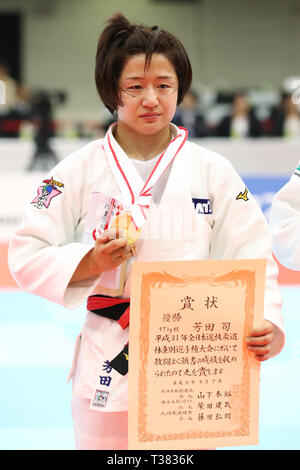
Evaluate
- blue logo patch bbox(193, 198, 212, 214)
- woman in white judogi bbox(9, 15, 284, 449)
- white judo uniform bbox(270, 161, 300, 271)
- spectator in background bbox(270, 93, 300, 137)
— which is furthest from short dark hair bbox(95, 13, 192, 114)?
spectator in background bbox(270, 93, 300, 137)

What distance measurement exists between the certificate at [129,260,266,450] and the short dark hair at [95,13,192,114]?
0.51 metres

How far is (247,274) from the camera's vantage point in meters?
1.61

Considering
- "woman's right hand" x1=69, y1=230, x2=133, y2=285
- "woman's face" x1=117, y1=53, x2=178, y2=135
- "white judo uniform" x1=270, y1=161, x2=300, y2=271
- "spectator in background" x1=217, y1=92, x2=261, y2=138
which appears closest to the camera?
"woman's right hand" x1=69, y1=230, x2=133, y2=285

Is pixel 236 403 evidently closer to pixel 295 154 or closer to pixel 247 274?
pixel 247 274

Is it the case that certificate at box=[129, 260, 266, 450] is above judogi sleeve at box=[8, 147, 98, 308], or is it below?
below

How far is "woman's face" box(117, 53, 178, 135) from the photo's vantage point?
168 cm

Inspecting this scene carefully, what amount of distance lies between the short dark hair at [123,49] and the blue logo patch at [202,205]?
13.0 inches

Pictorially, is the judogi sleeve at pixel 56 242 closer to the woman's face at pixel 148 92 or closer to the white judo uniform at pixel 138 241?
the white judo uniform at pixel 138 241

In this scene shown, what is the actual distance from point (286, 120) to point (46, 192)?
296 inches

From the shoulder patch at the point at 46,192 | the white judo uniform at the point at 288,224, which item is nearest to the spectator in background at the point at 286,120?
the white judo uniform at the point at 288,224

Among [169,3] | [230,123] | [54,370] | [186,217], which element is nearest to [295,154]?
[230,123]

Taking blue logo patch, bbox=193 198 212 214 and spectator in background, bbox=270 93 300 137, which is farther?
spectator in background, bbox=270 93 300 137

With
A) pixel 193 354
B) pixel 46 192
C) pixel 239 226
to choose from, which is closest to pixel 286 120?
pixel 239 226

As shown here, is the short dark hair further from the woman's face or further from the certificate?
the certificate
